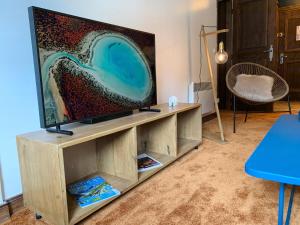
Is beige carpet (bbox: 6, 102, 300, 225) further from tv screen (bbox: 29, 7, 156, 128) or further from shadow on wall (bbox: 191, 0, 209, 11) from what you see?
shadow on wall (bbox: 191, 0, 209, 11)

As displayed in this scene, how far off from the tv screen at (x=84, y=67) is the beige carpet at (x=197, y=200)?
531 mm

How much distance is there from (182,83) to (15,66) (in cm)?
194

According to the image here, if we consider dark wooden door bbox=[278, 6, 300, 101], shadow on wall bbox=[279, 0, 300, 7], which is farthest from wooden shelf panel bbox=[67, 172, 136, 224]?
shadow on wall bbox=[279, 0, 300, 7]

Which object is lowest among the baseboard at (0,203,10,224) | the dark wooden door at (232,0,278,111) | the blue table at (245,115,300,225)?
the baseboard at (0,203,10,224)

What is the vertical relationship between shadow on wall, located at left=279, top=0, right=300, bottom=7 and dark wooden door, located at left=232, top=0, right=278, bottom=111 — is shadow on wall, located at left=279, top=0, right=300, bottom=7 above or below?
above

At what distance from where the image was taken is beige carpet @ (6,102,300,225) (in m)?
1.17

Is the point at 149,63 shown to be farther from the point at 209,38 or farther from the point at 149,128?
the point at 209,38

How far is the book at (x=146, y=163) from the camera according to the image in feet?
5.49

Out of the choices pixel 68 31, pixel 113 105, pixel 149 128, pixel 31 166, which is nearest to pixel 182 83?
pixel 149 128

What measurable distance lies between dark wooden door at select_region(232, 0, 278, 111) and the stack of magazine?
10.8 ft

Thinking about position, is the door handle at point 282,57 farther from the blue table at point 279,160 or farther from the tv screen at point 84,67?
the blue table at point 279,160

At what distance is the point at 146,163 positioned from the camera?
176cm

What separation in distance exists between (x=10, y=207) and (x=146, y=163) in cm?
88

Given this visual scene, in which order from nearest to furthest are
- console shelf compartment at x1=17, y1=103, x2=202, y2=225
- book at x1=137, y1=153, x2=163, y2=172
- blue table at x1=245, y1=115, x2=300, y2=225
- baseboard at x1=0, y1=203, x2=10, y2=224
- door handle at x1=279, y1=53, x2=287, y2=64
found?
blue table at x1=245, y1=115, x2=300, y2=225 → console shelf compartment at x1=17, y1=103, x2=202, y2=225 → baseboard at x1=0, y1=203, x2=10, y2=224 → book at x1=137, y1=153, x2=163, y2=172 → door handle at x1=279, y1=53, x2=287, y2=64
